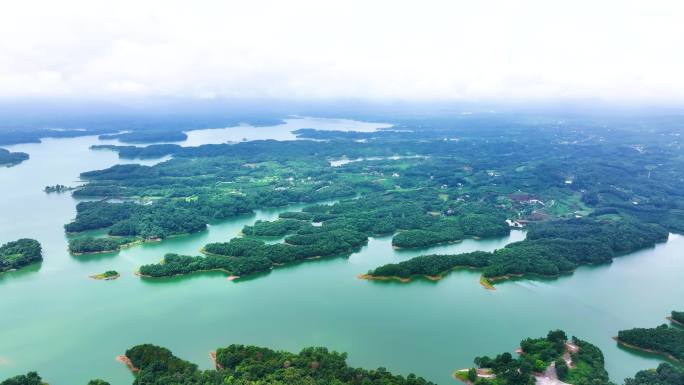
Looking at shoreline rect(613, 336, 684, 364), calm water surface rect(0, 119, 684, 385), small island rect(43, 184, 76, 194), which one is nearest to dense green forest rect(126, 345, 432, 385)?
calm water surface rect(0, 119, 684, 385)

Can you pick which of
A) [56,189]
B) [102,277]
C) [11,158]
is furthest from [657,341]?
[11,158]

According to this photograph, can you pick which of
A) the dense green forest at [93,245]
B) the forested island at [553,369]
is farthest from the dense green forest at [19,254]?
the forested island at [553,369]

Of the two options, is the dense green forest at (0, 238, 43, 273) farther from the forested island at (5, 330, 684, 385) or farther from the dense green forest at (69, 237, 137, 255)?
the forested island at (5, 330, 684, 385)

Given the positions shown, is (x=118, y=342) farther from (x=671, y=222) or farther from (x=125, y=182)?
(x=671, y=222)

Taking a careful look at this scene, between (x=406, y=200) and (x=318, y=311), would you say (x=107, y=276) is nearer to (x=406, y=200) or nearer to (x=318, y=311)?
(x=318, y=311)

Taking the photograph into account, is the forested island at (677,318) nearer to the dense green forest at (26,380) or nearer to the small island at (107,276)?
the dense green forest at (26,380)

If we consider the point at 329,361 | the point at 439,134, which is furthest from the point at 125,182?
the point at 439,134

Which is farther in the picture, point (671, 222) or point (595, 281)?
point (671, 222)
